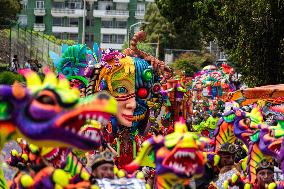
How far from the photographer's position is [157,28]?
2197 inches

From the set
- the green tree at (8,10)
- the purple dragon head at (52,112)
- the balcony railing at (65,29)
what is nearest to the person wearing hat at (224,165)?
the purple dragon head at (52,112)

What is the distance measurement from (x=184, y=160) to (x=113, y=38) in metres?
61.4

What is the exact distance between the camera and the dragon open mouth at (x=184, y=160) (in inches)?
249

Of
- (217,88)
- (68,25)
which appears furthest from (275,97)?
(68,25)

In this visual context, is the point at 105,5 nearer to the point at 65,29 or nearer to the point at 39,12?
the point at 65,29

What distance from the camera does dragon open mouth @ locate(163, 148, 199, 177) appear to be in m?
6.32

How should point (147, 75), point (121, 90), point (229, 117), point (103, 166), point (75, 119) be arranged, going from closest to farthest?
point (75, 119) < point (103, 166) < point (229, 117) < point (121, 90) < point (147, 75)

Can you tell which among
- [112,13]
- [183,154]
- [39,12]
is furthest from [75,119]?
[112,13]

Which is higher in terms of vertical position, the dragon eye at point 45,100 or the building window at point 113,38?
the building window at point 113,38

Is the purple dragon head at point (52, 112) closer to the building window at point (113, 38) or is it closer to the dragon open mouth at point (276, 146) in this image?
the dragon open mouth at point (276, 146)

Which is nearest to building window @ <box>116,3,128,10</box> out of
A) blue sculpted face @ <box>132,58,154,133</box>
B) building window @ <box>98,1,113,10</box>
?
building window @ <box>98,1,113,10</box>

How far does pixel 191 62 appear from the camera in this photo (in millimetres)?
50219

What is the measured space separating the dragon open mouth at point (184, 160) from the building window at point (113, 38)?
6076 centimetres

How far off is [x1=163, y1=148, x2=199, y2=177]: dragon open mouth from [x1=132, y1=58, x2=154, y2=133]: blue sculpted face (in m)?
4.73
